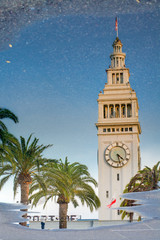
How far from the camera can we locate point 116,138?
70.2 m

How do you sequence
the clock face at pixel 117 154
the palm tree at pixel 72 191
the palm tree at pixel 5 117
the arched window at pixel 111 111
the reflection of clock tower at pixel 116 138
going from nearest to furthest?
the palm tree at pixel 5 117, the palm tree at pixel 72 191, the reflection of clock tower at pixel 116 138, the clock face at pixel 117 154, the arched window at pixel 111 111

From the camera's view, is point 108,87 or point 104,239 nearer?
point 104,239

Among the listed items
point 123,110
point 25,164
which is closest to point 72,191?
point 25,164

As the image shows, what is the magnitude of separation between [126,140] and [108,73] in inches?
529

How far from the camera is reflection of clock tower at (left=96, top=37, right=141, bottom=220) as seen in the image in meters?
67.5

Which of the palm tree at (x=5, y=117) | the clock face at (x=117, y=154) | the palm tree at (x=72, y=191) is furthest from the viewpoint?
the clock face at (x=117, y=154)

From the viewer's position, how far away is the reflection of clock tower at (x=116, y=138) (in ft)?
221

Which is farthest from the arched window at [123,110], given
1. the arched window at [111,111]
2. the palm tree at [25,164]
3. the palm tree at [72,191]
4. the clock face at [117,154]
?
the palm tree at [25,164]

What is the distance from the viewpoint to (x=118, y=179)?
6812 centimetres

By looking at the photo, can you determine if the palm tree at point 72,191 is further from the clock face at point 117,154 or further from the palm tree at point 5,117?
the clock face at point 117,154

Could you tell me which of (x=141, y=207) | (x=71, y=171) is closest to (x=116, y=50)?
(x=71, y=171)

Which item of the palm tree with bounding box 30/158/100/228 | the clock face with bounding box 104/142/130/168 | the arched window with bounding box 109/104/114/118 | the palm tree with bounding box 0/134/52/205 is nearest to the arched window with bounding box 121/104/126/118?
the arched window with bounding box 109/104/114/118

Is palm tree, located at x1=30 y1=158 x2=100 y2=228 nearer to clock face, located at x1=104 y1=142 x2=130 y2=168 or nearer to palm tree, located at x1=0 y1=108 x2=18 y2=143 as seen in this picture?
palm tree, located at x1=0 y1=108 x2=18 y2=143

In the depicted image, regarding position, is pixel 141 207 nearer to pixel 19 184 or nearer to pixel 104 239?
pixel 104 239
